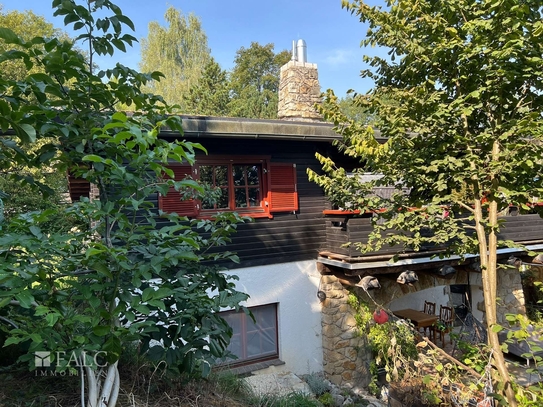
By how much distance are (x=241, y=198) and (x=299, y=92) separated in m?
3.29

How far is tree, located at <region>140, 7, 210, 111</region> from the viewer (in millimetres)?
21125

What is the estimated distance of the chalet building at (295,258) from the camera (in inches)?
253

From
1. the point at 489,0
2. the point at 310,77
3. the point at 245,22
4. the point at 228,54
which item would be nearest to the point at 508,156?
the point at 489,0

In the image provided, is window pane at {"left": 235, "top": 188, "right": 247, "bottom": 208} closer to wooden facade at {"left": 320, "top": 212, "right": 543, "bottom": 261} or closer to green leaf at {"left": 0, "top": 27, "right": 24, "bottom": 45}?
wooden facade at {"left": 320, "top": 212, "right": 543, "bottom": 261}

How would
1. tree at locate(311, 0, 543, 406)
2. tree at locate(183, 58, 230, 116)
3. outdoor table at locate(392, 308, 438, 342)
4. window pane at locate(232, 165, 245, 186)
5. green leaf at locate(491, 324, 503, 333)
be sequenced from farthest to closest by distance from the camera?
tree at locate(183, 58, 230, 116) < outdoor table at locate(392, 308, 438, 342) < window pane at locate(232, 165, 245, 186) < tree at locate(311, 0, 543, 406) < green leaf at locate(491, 324, 503, 333)

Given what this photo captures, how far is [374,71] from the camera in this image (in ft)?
13.9

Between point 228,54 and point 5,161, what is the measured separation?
29011mm

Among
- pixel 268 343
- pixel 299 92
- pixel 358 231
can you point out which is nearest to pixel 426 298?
pixel 358 231

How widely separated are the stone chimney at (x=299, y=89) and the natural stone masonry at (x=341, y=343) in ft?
12.5

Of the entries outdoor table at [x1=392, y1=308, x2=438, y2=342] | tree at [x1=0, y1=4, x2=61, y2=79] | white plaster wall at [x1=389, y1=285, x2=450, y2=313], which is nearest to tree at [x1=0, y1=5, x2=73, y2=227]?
tree at [x1=0, y1=4, x2=61, y2=79]

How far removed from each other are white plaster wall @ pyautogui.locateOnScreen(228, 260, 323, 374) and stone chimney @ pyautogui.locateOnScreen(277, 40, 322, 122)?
351 cm

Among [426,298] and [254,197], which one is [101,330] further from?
[426,298]

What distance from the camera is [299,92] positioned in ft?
27.8

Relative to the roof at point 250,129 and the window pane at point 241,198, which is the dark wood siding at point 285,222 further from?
the roof at point 250,129
